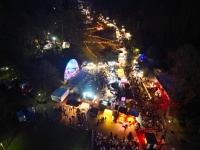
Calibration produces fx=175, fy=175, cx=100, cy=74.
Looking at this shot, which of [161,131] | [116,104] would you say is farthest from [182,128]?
[116,104]

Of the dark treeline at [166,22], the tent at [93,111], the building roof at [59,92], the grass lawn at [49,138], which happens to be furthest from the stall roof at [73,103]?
the dark treeline at [166,22]

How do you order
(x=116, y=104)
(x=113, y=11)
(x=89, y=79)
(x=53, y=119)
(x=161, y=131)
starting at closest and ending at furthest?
1. (x=161, y=131)
2. (x=53, y=119)
3. (x=116, y=104)
4. (x=89, y=79)
5. (x=113, y=11)

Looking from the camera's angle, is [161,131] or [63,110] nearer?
[161,131]

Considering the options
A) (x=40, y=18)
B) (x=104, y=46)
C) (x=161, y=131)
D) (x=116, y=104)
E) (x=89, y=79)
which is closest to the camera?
(x=161, y=131)

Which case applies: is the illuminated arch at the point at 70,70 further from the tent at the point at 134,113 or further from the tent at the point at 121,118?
the tent at the point at 134,113

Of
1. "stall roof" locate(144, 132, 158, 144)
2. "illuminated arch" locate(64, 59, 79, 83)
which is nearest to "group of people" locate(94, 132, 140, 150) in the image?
"stall roof" locate(144, 132, 158, 144)

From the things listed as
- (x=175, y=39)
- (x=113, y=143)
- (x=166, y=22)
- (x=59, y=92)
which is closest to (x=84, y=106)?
(x=59, y=92)

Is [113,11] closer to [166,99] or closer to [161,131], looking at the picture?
[166,99]
